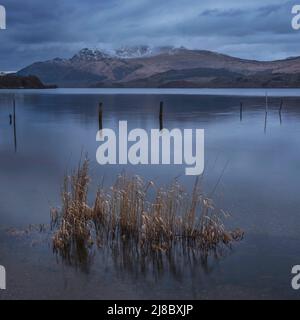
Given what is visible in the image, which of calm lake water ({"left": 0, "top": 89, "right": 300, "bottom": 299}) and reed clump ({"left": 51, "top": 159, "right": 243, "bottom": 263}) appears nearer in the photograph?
calm lake water ({"left": 0, "top": 89, "right": 300, "bottom": 299})

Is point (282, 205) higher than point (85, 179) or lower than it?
lower

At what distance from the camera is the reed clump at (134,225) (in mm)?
14531

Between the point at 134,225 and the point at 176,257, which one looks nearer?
the point at 176,257

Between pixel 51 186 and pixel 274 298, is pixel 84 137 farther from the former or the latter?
pixel 274 298

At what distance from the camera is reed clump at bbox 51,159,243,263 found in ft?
47.7

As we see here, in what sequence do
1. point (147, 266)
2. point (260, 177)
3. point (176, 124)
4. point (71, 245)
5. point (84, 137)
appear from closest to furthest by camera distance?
point (147, 266), point (71, 245), point (260, 177), point (84, 137), point (176, 124)

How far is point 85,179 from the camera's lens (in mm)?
16219

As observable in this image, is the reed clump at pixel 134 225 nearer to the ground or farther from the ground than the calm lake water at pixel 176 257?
farther from the ground

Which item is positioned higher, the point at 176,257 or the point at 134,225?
the point at 134,225

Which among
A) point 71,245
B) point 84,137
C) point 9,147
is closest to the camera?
point 71,245

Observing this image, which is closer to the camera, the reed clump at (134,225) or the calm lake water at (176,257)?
the calm lake water at (176,257)

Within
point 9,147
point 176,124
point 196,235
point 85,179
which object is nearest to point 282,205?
point 196,235

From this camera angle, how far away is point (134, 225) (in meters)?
15.5
